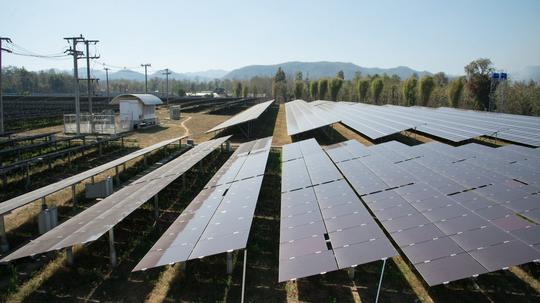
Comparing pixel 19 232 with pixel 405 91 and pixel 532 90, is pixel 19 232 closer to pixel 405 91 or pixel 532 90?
pixel 532 90

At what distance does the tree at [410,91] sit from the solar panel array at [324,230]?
65874 millimetres

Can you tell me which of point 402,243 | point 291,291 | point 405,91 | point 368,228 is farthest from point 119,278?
point 405,91

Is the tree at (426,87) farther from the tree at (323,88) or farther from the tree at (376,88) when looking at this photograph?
the tree at (323,88)

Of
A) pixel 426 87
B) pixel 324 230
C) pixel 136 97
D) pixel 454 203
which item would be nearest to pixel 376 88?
pixel 426 87

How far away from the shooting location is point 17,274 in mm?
9570

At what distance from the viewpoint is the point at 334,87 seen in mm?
98812

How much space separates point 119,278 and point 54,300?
1522mm

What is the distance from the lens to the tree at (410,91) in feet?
240

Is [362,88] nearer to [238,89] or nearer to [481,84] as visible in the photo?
[481,84]

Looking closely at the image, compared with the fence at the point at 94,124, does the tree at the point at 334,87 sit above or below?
above

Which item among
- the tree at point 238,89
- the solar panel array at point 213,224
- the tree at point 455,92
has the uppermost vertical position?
the tree at point 238,89

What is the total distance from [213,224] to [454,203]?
7035 mm

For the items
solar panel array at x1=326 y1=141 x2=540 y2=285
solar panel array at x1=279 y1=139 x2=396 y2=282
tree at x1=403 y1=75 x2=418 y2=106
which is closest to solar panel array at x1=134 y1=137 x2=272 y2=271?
solar panel array at x1=279 y1=139 x2=396 y2=282

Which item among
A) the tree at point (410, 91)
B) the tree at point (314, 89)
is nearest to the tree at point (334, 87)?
the tree at point (314, 89)
